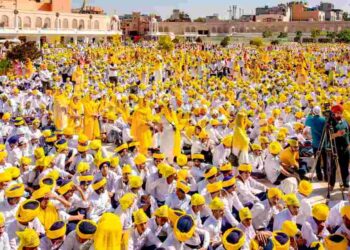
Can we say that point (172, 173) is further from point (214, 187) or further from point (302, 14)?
point (302, 14)

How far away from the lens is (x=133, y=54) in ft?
78.8

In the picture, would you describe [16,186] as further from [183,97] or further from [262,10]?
[262,10]

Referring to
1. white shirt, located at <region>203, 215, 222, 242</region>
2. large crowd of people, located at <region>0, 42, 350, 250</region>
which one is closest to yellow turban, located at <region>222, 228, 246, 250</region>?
large crowd of people, located at <region>0, 42, 350, 250</region>

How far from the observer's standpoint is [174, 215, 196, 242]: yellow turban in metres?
3.63

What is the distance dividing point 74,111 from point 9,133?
1714 millimetres

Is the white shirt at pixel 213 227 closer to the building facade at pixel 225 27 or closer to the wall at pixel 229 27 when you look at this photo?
the building facade at pixel 225 27

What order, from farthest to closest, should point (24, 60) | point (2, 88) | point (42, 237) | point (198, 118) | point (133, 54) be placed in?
1. point (133, 54)
2. point (24, 60)
3. point (2, 88)
4. point (198, 118)
5. point (42, 237)

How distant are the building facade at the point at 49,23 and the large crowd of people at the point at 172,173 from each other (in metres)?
30.1

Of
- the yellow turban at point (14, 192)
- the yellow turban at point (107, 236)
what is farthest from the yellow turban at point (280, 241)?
the yellow turban at point (14, 192)

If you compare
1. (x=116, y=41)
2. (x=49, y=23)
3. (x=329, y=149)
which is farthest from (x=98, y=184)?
(x=49, y=23)

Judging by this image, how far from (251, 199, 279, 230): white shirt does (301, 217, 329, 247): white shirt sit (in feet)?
1.52

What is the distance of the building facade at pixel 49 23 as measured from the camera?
4025 cm

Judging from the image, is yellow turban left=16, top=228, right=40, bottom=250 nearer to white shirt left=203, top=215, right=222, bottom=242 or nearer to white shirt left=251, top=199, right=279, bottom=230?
white shirt left=203, top=215, right=222, bottom=242

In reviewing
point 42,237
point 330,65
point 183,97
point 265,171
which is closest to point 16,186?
point 42,237
